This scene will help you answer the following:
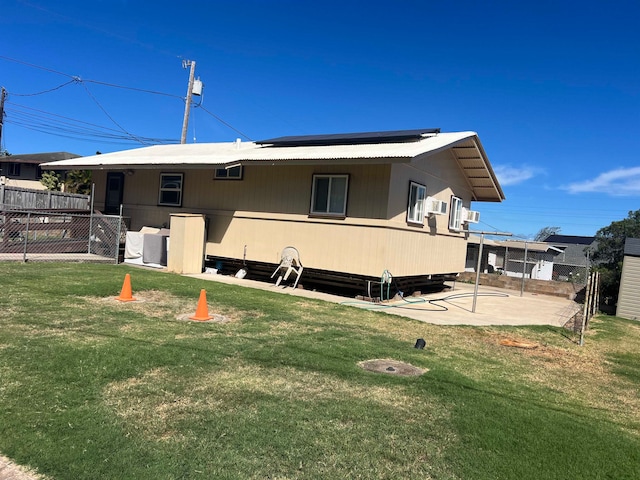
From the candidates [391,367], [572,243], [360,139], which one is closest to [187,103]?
[360,139]

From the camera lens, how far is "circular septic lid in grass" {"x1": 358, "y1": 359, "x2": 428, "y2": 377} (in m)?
5.22

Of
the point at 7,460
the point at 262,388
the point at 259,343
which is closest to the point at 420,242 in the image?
the point at 259,343

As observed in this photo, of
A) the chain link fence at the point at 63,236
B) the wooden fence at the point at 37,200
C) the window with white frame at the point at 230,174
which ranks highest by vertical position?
the window with white frame at the point at 230,174

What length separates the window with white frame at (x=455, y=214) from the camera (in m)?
15.5

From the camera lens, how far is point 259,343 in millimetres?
6086

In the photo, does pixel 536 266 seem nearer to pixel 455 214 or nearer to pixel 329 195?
pixel 455 214

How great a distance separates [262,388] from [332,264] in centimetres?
752

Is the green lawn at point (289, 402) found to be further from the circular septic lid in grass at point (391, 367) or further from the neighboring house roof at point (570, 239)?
the neighboring house roof at point (570, 239)

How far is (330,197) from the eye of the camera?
12047 mm

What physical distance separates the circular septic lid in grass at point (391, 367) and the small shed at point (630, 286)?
12785mm

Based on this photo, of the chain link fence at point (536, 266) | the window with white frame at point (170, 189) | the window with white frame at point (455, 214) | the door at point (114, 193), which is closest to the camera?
the window with white frame at point (170, 189)

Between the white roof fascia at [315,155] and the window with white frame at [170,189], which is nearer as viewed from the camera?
the white roof fascia at [315,155]

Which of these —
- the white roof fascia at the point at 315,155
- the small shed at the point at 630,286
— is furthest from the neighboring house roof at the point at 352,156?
the small shed at the point at 630,286

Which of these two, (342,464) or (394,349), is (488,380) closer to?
(394,349)
